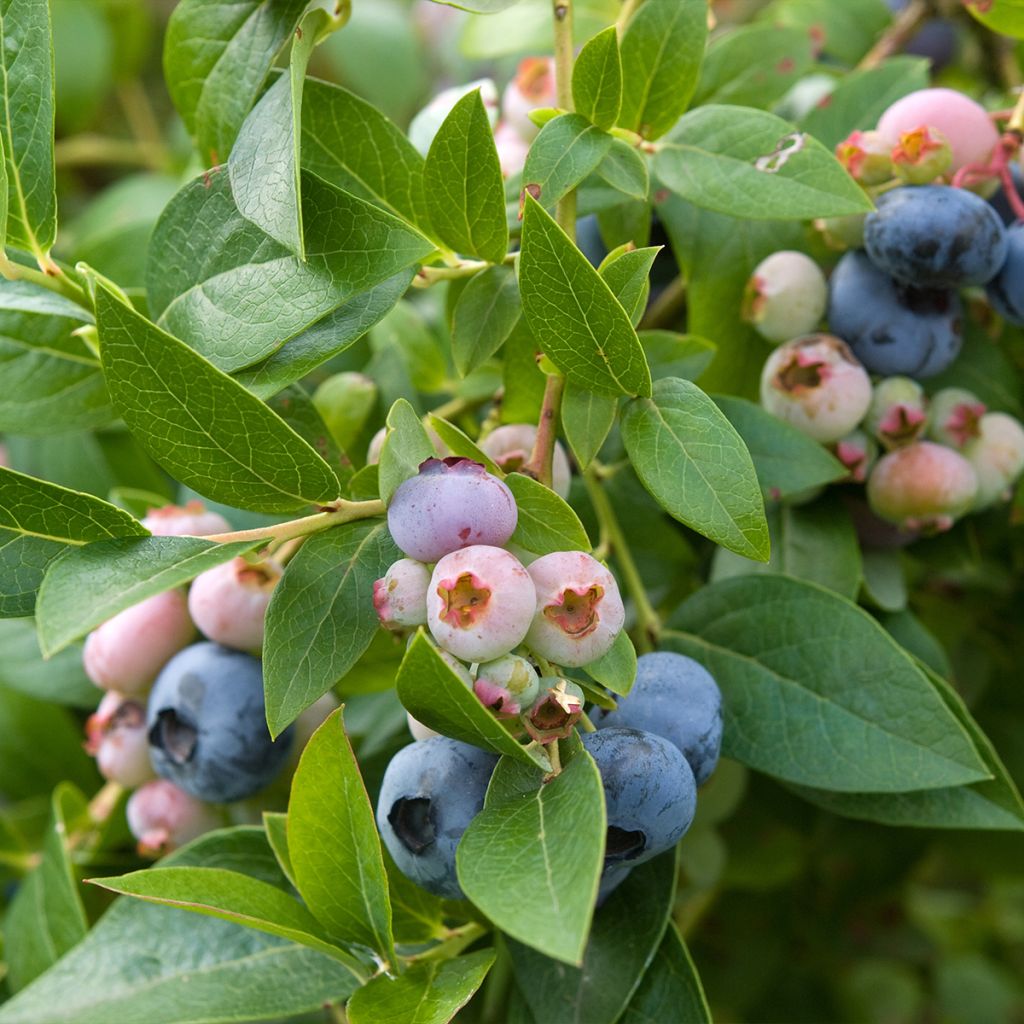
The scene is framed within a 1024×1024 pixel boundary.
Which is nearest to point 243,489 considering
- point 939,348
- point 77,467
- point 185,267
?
point 185,267

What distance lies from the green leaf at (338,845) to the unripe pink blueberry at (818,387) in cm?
41

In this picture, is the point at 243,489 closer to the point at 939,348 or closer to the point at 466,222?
the point at 466,222

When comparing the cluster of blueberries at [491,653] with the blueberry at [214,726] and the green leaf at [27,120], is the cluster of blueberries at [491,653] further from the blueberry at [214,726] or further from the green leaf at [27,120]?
the green leaf at [27,120]

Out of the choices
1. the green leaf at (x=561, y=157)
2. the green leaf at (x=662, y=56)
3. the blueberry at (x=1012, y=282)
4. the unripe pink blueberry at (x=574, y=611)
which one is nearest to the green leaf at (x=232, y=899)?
the unripe pink blueberry at (x=574, y=611)

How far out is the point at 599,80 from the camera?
685mm

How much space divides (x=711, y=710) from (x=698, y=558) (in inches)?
11.6

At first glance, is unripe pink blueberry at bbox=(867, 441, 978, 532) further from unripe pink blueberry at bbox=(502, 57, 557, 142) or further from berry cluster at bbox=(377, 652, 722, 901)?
unripe pink blueberry at bbox=(502, 57, 557, 142)

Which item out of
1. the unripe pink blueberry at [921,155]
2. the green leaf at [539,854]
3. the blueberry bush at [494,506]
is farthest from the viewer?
the unripe pink blueberry at [921,155]

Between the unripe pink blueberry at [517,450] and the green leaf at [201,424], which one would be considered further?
the unripe pink blueberry at [517,450]

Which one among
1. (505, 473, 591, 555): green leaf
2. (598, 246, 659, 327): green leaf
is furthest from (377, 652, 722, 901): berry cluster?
(598, 246, 659, 327): green leaf

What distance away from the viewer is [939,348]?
2.81 feet

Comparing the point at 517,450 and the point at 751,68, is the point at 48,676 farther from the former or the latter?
the point at 751,68

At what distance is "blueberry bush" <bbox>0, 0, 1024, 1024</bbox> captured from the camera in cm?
59

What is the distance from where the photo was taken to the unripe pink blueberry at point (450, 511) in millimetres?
568
